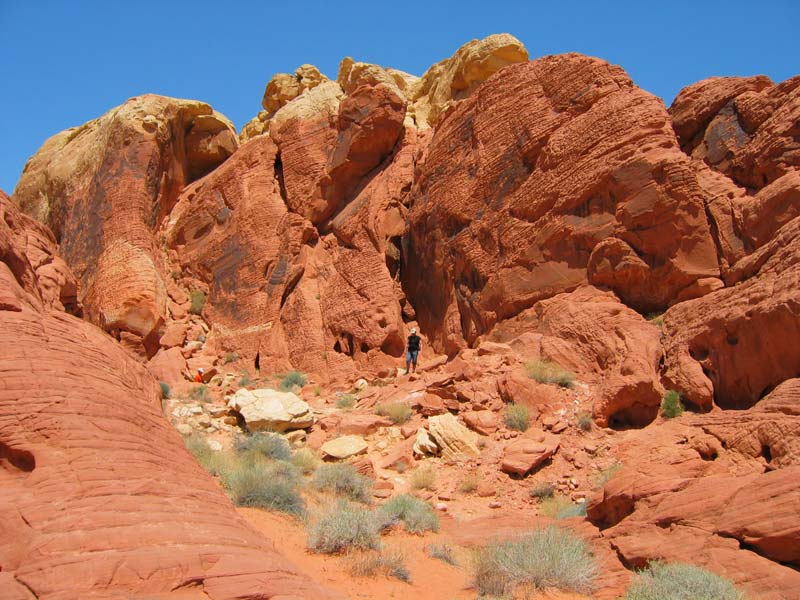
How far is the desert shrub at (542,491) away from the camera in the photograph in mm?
10672

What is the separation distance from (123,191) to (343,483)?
1628 centimetres

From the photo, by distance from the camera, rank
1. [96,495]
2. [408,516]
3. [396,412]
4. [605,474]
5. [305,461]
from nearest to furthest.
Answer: [96,495] < [408,516] < [605,474] < [305,461] < [396,412]

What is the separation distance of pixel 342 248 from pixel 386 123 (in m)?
4.08

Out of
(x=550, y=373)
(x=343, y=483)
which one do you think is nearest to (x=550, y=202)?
(x=550, y=373)

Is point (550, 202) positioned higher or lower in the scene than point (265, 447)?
higher

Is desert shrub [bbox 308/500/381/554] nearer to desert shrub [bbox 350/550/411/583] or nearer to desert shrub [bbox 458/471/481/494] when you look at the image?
desert shrub [bbox 350/550/411/583]

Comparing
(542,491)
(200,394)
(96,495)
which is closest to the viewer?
(96,495)

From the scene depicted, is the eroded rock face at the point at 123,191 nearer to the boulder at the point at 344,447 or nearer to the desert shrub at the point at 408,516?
the boulder at the point at 344,447

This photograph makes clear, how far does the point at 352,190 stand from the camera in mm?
22188

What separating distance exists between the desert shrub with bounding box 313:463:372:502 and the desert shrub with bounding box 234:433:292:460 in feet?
3.66

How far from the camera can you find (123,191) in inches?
909

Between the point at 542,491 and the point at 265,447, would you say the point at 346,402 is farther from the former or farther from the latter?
the point at 542,491

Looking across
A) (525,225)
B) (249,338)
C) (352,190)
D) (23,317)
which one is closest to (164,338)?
(249,338)

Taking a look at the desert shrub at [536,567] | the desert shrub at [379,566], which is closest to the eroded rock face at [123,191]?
the desert shrub at [379,566]
